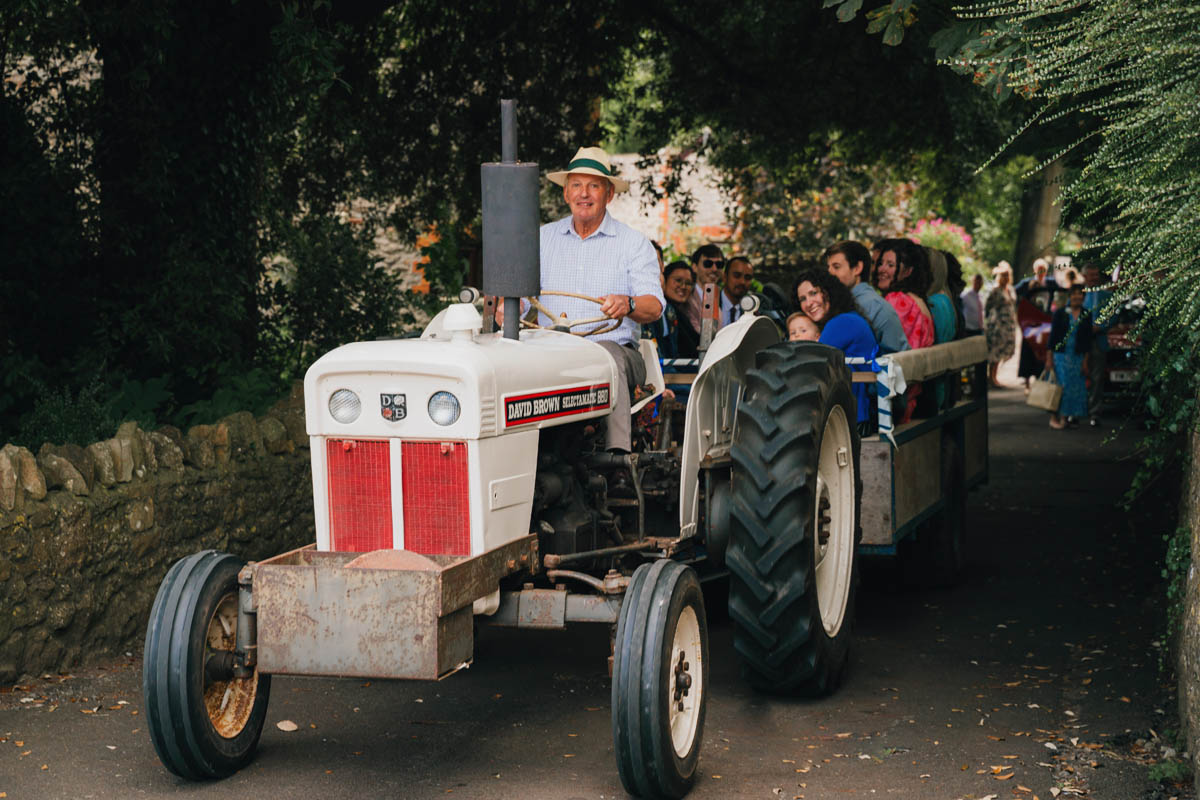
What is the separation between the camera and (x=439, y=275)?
12.6 metres

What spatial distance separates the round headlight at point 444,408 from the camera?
475cm

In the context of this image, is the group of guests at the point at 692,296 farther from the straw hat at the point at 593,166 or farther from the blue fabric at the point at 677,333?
the straw hat at the point at 593,166

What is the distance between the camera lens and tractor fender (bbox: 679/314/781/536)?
575 centimetres

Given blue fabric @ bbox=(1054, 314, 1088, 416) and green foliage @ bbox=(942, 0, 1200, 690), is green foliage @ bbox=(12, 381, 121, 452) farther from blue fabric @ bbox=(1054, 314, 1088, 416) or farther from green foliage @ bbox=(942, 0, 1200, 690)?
blue fabric @ bbox=(1054, 314, 1088, 416)

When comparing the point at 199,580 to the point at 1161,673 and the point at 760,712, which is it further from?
the point at 1161,673

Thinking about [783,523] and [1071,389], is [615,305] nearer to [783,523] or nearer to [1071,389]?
[783,523]

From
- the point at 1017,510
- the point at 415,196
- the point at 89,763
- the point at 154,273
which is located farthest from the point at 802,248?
the point at 89,763

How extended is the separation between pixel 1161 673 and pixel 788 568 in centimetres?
192

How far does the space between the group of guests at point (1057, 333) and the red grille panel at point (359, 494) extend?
9.00 metres

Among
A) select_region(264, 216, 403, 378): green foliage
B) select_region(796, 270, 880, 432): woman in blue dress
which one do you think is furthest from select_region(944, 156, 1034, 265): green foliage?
select_region(796, 270, 880, 432): woman in blue dress

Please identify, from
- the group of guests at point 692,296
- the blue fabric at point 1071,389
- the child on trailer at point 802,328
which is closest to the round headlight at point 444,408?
the child on trailer at point 802,328

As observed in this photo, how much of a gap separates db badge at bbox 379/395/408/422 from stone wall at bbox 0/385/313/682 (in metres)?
2.09

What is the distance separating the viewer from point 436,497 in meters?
4.83

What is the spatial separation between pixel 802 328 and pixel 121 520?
3480 mm
